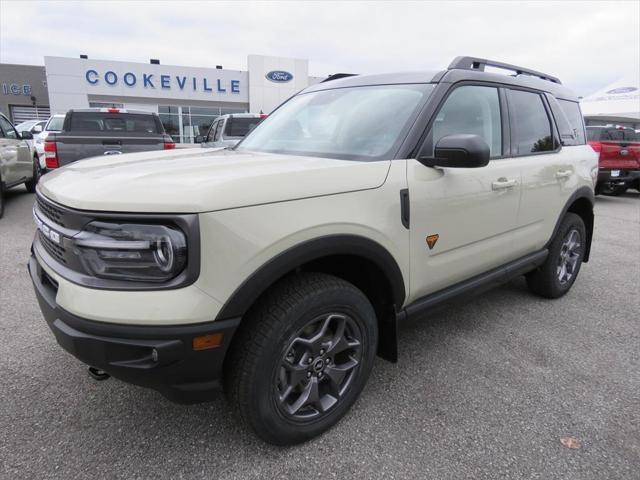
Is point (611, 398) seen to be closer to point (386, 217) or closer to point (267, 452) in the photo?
point (386, 217)

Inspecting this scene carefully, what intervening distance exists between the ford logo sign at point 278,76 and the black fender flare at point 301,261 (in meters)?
28.4

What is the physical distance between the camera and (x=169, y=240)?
157 cm

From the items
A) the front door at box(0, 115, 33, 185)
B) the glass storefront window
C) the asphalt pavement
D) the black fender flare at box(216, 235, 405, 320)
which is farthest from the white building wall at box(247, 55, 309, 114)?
the black fender flare at box(216, 235, 405, 320)

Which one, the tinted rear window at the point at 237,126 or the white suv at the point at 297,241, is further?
the tinted rear window at the point at 237,126

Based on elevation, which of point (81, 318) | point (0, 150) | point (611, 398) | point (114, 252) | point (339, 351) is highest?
point (0, 150)

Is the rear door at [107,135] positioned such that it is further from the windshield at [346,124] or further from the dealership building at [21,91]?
the dealership building at [21,91]

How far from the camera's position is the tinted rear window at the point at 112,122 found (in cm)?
730

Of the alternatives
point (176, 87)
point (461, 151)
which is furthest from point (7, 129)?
point (176, 87)

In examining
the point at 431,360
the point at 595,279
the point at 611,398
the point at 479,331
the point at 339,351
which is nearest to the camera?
the point at 339,351

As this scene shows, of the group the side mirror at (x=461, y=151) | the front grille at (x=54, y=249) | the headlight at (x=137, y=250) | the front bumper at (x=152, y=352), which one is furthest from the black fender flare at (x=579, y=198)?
the front grille at (x=54, y=249)

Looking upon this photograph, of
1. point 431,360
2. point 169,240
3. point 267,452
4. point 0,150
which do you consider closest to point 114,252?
point 169,240

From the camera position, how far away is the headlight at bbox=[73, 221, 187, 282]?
157 centimetres

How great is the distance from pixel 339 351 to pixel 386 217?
27.3 inches

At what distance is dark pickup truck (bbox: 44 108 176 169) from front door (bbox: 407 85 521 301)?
4800mm
